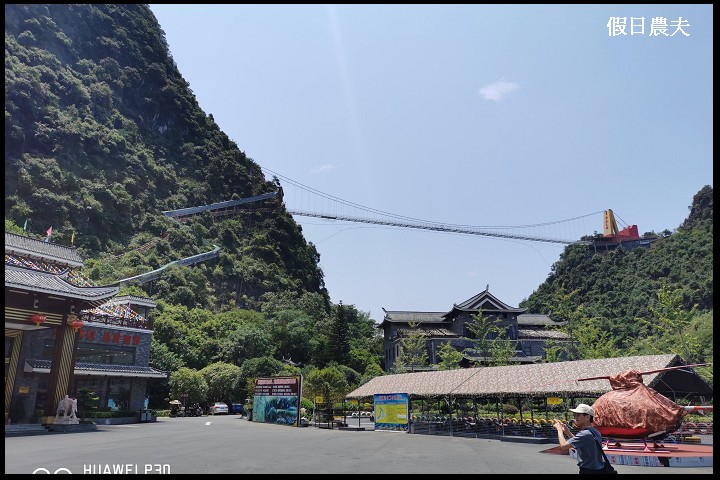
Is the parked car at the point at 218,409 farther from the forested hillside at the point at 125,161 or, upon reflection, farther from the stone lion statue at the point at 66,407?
the forested hillside at the point at 125,161

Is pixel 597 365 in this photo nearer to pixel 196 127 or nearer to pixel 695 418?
pixel 695 418

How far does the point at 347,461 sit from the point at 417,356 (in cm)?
3188

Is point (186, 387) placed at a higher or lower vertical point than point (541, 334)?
lower

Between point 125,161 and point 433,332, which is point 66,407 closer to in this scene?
point 433,332

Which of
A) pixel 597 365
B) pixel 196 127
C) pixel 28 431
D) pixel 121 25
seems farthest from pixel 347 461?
pixel 121 25

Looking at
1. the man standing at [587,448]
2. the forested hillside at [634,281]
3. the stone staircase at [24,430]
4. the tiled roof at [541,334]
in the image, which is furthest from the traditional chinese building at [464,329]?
the man standing at [587,448]

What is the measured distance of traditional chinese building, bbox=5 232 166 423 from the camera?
18.5 metres

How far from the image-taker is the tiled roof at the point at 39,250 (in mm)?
25016

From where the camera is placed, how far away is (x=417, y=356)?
42219mm

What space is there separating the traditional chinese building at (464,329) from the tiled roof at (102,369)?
24.4m

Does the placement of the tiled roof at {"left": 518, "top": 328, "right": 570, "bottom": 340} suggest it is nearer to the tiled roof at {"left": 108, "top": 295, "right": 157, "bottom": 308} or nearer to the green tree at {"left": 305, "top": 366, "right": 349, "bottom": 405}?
the green tree at {"left": 305, "top": 366, "right": 349, "bottom": 405}

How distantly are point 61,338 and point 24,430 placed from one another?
3.54 meters

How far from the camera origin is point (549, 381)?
1814cm

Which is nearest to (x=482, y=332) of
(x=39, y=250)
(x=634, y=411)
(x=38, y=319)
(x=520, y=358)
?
(x=520, y=358)
